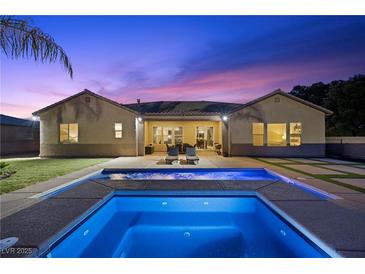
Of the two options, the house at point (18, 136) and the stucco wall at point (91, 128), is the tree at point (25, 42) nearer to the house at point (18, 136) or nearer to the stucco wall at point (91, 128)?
the stucco wall at point (91, 128)

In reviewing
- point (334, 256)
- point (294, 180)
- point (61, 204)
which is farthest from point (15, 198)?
point (294, 180)

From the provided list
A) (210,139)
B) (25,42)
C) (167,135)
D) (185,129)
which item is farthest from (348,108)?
(25,42)

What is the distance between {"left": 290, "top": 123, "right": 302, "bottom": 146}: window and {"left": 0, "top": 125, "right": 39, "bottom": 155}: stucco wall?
77.9 ft

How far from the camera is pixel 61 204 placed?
563 centimetres

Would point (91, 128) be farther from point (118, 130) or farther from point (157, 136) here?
point (157, 136)

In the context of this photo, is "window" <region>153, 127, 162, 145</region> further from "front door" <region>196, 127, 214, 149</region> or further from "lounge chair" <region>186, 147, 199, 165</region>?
"lounge chair" <region>186, 147, 199, 165</region>

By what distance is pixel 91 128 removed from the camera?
17.6 metres

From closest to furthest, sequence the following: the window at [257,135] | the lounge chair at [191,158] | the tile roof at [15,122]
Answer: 1. the lounge chair at [191,158]
2. the window at [257,135]
3. the tile roof at [15,122]

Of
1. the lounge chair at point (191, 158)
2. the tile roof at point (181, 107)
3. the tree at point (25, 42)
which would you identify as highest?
the tile roof at point (181, 107)

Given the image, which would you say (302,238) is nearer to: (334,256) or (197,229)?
(334,256)

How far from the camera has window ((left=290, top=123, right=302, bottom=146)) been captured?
17250 millimetres

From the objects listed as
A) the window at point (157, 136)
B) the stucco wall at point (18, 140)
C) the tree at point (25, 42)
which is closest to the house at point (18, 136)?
the stucco wall at point (18, 140)

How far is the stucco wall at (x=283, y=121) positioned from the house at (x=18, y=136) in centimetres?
1928

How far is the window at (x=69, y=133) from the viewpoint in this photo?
1786 centimetres
